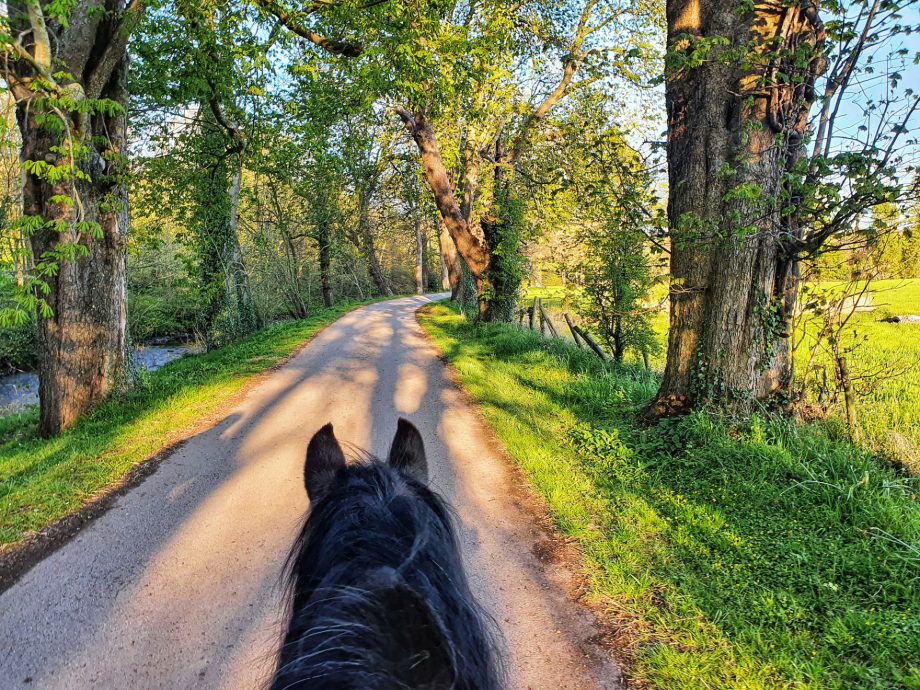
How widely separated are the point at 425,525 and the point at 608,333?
7.46m

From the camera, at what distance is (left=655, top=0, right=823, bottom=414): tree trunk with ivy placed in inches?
147

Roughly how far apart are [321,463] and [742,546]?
2856 millimetres

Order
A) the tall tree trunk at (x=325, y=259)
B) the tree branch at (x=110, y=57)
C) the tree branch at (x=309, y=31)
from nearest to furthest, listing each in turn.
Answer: the tree branch at (x=110, y=57) < the tree branch at (x=309, y=31) < the tall tree trunk at (x=325, y=259)

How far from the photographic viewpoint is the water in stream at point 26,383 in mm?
9781

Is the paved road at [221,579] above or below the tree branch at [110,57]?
below

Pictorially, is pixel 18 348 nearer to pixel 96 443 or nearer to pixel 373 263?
pixel 96 443

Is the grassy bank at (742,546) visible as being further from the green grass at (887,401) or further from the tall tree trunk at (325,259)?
the tall tree trunk at (325,259)

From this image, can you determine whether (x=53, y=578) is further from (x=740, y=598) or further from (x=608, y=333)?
(x=608, y=333)

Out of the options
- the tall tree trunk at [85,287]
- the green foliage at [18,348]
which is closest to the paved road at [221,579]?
the tall tree trunk at [85,287]

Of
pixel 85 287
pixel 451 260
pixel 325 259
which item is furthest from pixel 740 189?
pixel 325 259

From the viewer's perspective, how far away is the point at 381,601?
1.01 metres

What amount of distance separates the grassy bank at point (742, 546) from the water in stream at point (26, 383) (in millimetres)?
7791

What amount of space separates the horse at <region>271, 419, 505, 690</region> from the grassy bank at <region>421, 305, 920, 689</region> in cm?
169

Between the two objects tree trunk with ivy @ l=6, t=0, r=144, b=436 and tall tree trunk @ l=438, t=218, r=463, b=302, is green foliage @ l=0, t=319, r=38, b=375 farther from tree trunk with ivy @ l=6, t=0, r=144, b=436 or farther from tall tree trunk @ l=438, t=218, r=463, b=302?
tall tree trunk @ l=438, t=218, r=463, b=302
